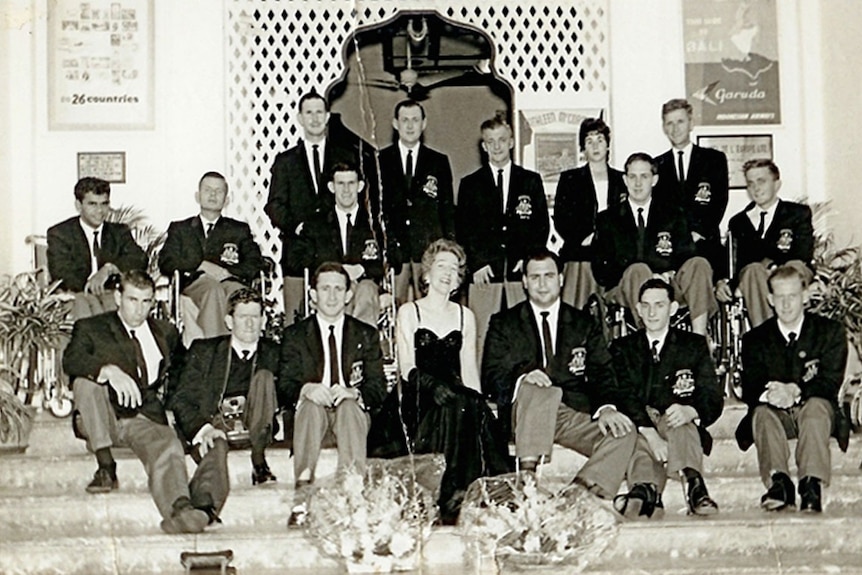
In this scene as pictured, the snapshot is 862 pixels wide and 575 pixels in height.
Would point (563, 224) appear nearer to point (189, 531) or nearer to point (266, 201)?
point (266, 201)

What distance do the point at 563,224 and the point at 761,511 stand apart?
1473 millimetres

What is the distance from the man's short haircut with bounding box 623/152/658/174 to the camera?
602 cm

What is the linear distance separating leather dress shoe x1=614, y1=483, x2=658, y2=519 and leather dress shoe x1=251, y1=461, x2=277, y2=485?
140 centimetres

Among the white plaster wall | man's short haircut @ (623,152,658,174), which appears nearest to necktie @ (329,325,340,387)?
the white plaster wall

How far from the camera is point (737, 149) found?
598 cm

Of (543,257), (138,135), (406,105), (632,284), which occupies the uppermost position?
(406,105)

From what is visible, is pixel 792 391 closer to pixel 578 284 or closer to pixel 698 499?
pixel 698 499

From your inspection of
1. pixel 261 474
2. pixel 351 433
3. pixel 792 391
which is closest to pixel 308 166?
pixel 351 433

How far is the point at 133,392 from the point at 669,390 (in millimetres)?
2210

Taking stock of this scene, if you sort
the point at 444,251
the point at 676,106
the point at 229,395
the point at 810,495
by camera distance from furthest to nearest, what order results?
the point at 676,106 → the point at 444,251 → the point at 229,395 → the point at 810,495

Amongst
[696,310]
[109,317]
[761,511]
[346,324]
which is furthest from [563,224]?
[109,317]

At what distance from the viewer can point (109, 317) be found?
5.70m

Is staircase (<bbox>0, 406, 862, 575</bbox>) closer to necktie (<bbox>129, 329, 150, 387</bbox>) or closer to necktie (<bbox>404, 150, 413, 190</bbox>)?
necktie (<bbox>129, 329, 150, 387</bbox>)

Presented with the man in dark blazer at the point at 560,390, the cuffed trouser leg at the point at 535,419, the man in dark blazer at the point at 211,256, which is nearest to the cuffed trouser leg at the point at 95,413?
the man in dark blazer at the point at 211,256
